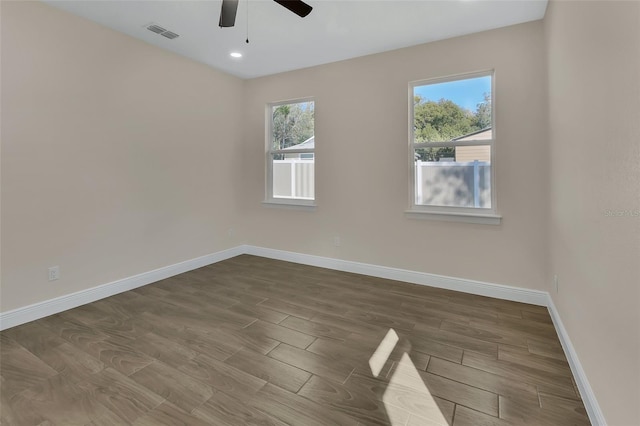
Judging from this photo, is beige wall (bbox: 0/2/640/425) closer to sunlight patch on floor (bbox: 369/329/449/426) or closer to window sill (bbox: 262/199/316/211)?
window sill (bbox: 262/199/316/211)

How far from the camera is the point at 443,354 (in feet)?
6.81

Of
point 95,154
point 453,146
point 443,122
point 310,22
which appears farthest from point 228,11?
point 453,146

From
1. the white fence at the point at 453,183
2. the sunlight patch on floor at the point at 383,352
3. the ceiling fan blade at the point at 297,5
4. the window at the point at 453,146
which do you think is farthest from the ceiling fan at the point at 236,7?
the sunlight patch on floor at the point at 383,352

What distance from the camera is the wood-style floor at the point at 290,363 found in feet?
5.11

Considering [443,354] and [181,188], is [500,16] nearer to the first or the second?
[443,354]

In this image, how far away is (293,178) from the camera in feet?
14.5

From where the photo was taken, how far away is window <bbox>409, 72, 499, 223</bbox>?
10.2ft

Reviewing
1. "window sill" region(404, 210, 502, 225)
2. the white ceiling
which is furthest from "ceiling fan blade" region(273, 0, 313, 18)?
"window sill" region(404, 210, 502, 225)

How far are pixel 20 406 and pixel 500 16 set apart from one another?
14.6ft

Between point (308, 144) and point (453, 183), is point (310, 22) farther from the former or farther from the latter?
point (453, 183)

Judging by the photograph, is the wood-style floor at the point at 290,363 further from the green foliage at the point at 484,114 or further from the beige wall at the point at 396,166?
the green foliage at the point at 484,114

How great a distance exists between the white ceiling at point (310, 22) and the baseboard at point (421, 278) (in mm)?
2551

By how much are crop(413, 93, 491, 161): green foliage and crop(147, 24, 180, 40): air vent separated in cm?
270

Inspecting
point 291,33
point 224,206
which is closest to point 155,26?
point 291,33
